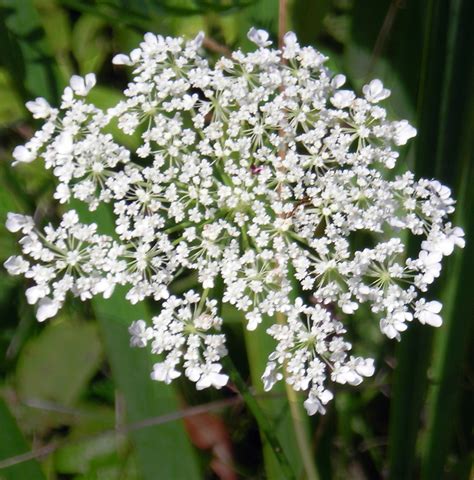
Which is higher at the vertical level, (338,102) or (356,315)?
(338,102)

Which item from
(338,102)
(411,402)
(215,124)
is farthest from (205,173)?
(411,402)

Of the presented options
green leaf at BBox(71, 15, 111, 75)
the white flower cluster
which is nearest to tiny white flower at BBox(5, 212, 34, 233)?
the white flower cluster

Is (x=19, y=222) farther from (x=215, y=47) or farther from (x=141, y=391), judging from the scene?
(x=215, y=47)

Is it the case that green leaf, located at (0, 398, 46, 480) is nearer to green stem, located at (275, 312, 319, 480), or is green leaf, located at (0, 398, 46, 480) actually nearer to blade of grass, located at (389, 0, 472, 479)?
green stem, located at (275, 312, 319, 480)

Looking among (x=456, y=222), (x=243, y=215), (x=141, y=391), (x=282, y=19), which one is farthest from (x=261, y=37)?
(x=141, y=391)

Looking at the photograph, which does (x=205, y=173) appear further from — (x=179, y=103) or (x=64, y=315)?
(x=64, y=315)

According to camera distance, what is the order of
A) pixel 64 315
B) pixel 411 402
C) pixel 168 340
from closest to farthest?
pixel 168 340 < pixel 411 402 < pixel 64 315
